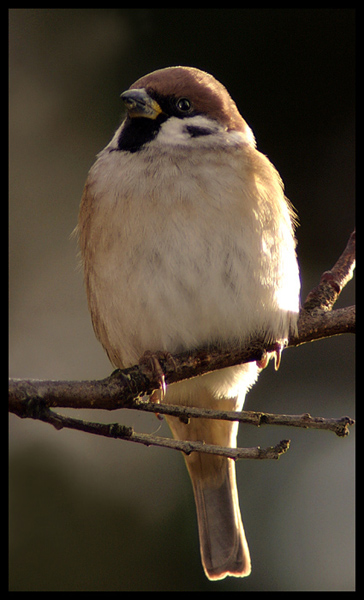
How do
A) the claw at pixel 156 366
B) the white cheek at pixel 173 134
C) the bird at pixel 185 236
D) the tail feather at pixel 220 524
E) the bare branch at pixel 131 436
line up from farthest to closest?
the tail feather at pixel 220 524 < the white cheek at pixel 173 134 < the bird at pixel 185 236 < the claw at pixel 156 366 < the bare branch at pixel 131 436

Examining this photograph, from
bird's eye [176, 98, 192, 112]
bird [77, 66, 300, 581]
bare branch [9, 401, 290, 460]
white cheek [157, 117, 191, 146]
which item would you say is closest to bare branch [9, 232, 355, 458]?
bare branch [9, 401, 290, 460]

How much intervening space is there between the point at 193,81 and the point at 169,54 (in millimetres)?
1562

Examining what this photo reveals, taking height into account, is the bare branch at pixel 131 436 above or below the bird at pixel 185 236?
below

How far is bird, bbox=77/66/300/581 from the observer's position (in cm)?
251

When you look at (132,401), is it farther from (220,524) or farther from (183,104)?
(220,524)

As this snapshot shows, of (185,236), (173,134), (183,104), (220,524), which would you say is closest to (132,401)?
(185,236)

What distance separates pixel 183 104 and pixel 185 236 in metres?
0.66

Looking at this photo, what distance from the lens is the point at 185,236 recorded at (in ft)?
8.16

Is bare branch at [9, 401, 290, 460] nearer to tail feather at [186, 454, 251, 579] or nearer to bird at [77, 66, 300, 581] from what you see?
bird at [77, 66, 300, 581]

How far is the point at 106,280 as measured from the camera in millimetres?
2650

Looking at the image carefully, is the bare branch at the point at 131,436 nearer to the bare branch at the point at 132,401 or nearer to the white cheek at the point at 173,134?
the bare branch at the point at 132,401

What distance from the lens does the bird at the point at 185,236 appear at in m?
2.51

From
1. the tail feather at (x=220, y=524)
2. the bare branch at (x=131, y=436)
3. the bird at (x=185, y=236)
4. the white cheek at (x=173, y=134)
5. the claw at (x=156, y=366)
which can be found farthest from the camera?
the tail feather at (x=220, y=524)

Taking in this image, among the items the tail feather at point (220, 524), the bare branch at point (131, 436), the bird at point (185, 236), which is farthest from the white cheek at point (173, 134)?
the tail feather at point (220, 524)
